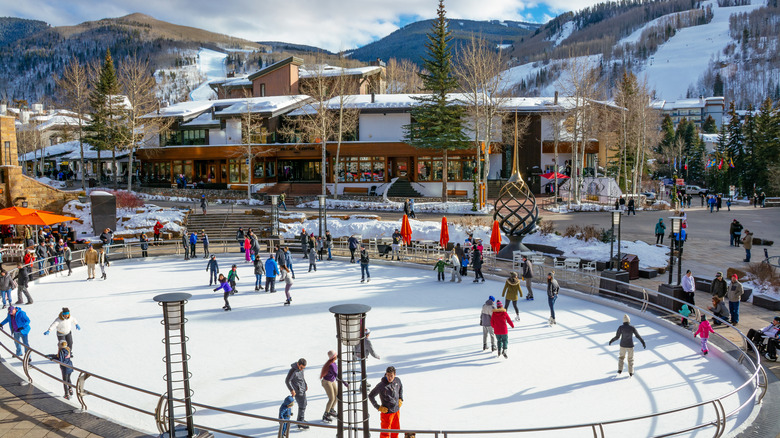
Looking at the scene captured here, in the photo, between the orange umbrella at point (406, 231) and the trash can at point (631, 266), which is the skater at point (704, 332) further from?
the orange umbrella at point (406, 231)

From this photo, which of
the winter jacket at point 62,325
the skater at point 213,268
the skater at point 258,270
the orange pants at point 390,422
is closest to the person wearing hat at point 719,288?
the orange pants at point 390,422

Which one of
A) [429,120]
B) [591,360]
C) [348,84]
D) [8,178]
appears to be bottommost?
[591,360]

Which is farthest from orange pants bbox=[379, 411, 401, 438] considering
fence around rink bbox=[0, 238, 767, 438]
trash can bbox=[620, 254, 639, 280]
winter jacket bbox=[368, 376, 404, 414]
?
trash can bbox=[620, 254, 639, 280]

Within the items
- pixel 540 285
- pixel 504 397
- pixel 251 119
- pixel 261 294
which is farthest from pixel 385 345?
pixel 251 119

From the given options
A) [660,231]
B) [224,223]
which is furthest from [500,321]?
[224,223]

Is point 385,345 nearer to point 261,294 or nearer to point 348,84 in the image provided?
point 261,294

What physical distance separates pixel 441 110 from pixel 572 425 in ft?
117

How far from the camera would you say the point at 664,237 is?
90.7 ft

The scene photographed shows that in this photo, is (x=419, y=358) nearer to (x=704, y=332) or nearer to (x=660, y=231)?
(x=704, y=332)

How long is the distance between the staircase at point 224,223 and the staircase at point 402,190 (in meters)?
13.7

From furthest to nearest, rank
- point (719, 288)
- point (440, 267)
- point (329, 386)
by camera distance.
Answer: point (440, 267) → point (719, 288) → point (329, 386)

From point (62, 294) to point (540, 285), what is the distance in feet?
53.2

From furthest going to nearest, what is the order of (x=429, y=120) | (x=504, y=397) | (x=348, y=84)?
(x=348, y=84) < (x=429, y=120) < (x=504, y=397)

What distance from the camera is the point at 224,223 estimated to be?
32844mm
